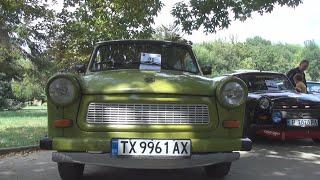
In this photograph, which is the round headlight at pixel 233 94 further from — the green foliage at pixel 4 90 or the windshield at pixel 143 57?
the green foliage at pixel 4 90

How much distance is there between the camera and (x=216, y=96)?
17.4 ft

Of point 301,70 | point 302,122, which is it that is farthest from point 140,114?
point 301,70

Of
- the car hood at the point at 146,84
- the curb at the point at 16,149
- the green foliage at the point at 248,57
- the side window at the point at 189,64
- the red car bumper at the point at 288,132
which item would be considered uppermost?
the green foliage at the point at 248,57

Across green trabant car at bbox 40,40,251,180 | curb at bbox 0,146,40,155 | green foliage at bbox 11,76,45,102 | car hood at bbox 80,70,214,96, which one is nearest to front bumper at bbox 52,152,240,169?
green trabant car at bbox 40,40,251,180

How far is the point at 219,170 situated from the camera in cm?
632

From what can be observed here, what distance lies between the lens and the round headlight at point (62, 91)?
17.0 ft

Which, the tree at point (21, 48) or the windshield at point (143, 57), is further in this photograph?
the tree at point (21, 48)

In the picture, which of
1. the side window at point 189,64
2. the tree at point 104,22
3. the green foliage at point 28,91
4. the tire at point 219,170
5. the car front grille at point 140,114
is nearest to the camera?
the car front grille at point 140,114

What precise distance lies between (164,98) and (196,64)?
2.05 metres

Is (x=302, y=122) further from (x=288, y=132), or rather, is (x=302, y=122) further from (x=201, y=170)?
(x=201, y=170)

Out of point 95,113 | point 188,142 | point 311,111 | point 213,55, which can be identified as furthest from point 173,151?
point 213,55

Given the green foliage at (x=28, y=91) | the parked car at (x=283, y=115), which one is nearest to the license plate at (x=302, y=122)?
the parked car at (x=283, y=115)

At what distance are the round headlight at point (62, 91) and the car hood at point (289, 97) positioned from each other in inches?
199

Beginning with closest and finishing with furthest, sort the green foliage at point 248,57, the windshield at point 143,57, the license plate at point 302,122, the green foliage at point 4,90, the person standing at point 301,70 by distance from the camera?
the windshield at point 143,57, the license plate at point 302,122, the person standing at point 301,70, the green foliage at point 4,90, the green foliage at point 248,57
